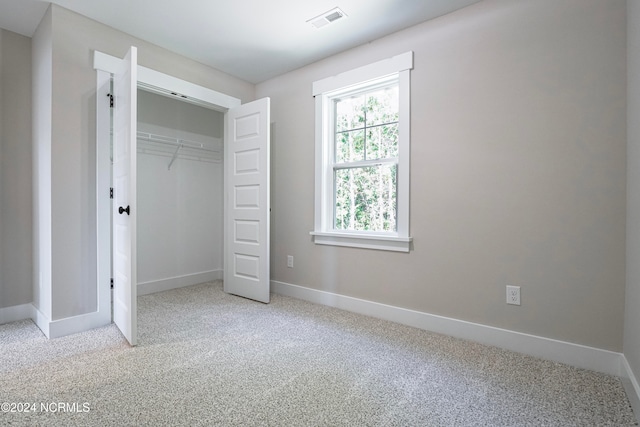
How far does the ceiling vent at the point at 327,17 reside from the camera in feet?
8.17

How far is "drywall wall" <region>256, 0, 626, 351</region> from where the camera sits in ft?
6.32

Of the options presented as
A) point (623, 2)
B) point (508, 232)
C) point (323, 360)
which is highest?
point (623, 2)

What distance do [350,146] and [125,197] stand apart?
2.01 meters

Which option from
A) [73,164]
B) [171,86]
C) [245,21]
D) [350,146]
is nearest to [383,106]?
[350,146]

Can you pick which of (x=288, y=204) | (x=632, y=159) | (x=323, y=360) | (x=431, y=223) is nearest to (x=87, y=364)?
(x=323, y=360)

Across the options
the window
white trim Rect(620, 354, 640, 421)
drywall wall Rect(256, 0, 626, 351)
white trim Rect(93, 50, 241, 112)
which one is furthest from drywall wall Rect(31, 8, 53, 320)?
white trim Rect(620, 354, 640, 421)

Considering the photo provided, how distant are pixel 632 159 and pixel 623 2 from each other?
3.13 ft

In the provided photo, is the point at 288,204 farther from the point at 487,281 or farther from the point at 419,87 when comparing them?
the point at 487,281

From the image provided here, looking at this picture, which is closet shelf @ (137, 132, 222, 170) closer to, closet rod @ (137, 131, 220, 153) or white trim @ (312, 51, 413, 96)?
closet rod @ (137, 131, 220, 153)

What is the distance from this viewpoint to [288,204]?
11.9 feet

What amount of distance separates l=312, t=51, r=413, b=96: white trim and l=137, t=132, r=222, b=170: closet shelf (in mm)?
1824

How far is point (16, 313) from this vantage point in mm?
2777

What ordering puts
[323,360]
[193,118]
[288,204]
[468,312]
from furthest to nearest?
[193,118] → [288,204] → [468,312] → [323,360]

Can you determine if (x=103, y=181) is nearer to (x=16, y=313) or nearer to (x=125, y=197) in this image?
(x=125, y=197)
